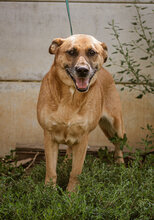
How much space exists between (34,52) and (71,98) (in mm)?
2023

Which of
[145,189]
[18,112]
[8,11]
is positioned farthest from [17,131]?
[145,189]

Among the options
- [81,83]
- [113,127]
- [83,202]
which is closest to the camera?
[83,202]

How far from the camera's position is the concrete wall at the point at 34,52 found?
4891 millimetres

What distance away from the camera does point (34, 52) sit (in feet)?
16.3

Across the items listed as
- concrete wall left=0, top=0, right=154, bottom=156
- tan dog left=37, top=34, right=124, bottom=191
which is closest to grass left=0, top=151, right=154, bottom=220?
tan dog left=37, top=34, right=124, bottom=191

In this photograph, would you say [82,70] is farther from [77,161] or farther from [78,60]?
[77,161]

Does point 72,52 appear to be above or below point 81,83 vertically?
above

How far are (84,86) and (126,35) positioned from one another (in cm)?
226

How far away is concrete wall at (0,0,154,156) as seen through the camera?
489 centimetres

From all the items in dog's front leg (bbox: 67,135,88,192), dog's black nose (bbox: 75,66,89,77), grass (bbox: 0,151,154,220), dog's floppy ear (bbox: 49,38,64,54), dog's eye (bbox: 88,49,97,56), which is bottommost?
grass (bbox: 0,151,154,220)

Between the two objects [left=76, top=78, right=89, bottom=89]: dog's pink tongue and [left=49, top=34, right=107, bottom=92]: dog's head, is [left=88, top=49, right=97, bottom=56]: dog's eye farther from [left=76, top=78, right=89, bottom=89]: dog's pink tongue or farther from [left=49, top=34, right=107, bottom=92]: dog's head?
[left=76, top=78, right=89, bottom=89]: dog's pink tongue

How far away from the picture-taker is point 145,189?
307 cm

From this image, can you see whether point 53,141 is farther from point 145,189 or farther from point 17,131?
point 17,131

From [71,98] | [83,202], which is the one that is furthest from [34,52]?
[83,202]
